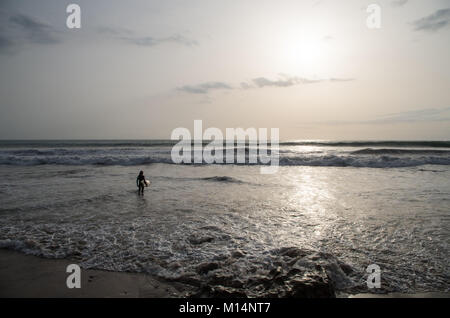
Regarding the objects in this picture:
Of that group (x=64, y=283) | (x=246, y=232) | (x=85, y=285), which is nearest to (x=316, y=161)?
(x=246, y=232)

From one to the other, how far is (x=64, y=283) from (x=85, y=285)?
0.42 metres

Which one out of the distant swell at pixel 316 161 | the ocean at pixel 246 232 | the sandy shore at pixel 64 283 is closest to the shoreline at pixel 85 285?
the sandy shore at pixel 64 283

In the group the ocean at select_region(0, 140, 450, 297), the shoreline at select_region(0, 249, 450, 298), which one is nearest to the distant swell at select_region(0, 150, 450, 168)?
the ocean at select_region(0, 140, 450, 297)

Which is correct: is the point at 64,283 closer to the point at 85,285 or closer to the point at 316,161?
the point at 85,285

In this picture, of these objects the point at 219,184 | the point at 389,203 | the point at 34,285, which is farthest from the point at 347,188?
the point at 34,285

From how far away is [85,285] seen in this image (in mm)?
4453

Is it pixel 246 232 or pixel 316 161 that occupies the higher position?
pixel 316 161

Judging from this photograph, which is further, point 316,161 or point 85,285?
point 316,161

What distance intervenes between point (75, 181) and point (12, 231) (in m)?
8.59

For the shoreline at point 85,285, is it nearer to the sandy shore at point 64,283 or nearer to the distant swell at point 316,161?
the sandy shore at point 64,283

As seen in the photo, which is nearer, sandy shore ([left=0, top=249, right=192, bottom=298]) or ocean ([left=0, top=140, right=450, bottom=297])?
sandy shore ([left=0, top=249, right=192, bottom=298])

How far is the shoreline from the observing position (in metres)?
4.20

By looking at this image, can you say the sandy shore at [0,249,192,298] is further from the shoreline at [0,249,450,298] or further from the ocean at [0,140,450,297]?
the ocean at [0,140,450,297]
